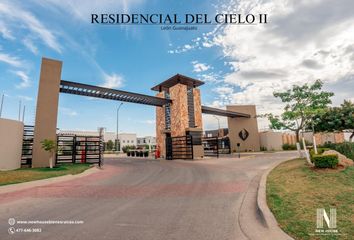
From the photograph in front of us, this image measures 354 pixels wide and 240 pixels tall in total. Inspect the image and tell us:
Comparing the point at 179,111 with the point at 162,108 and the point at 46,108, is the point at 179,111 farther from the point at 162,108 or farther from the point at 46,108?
the point at 46,108

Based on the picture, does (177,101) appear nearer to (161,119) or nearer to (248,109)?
(161,119)

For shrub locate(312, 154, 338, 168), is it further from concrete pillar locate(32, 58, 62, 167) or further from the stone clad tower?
concrete pillar locate(32, 58, 62, 167)

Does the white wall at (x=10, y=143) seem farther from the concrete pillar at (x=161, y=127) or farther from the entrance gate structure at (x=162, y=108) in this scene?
the concrete pillar at (x=161, y=127)

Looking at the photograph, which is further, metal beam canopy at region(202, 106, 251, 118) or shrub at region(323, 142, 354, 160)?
metal beam canopy at region(202, 106, 251, 118)

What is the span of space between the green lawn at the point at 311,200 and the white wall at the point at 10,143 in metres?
16.2

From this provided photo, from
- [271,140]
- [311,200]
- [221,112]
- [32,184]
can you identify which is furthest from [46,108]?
[271,140]

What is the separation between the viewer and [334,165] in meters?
9.52

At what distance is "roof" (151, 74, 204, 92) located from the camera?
27625 millimetres

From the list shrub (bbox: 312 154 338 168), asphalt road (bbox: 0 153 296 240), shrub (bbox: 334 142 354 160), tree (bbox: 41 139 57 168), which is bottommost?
asphalt road (bbox: 0 153 296 240)

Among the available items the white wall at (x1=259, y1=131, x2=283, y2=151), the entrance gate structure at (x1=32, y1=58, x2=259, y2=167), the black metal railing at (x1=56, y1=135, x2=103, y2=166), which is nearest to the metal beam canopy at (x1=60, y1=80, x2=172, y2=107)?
the entrance gate structure at (x1=32, y1=58, x2=259, y2=167)

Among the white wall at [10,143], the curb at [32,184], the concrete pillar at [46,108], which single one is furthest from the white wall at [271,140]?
the white wall at [10,143]

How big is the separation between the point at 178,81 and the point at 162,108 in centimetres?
477

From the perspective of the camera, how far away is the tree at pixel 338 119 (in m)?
16.5

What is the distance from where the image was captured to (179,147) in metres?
26.5
